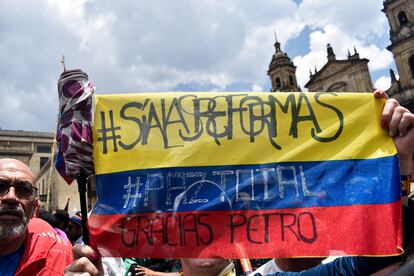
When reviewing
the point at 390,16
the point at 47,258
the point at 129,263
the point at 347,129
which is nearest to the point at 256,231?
the point at 347,129

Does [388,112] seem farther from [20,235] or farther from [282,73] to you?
[282,73]

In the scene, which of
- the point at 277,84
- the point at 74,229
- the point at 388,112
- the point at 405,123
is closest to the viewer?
the point at 405,123

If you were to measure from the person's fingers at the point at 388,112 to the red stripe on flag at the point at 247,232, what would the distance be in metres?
0.49

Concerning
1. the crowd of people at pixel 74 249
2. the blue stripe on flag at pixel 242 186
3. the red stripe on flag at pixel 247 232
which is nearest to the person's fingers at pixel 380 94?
the crowd of people at pixel 74 249

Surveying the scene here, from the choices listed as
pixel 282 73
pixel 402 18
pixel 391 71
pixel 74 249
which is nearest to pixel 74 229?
pixel 74 249

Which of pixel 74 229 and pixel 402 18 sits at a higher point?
pixel 402 18

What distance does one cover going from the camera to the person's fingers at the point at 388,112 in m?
2.20

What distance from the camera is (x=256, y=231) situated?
2.13 m

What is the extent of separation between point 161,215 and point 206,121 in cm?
67

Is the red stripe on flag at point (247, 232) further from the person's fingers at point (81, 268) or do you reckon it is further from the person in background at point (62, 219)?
the person in background at point (62, 219)

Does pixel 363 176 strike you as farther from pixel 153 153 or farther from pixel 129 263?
pixel 129 263

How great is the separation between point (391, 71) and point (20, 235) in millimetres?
37561

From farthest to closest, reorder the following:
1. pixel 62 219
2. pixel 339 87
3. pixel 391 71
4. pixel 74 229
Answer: pixel 339 87
pixel 391 71
pixel 62 219
pixel 74 229

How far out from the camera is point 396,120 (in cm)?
213
